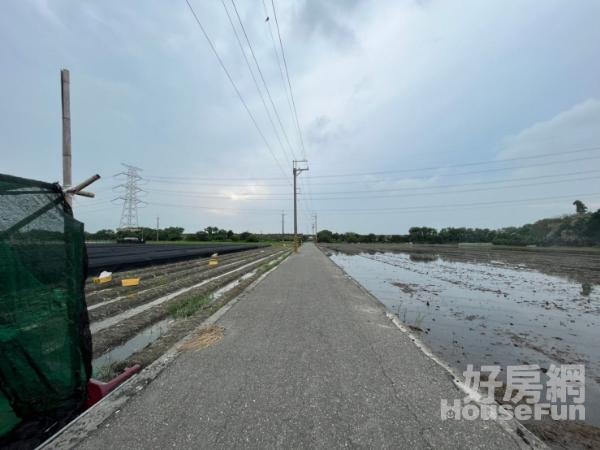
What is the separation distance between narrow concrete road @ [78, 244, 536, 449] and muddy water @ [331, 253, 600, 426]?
156cm

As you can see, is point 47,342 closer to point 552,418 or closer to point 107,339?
point 107,339

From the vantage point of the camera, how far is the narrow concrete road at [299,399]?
8.34 feet

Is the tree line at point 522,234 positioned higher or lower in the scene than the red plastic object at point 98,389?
higher

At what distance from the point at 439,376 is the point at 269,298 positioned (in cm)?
571

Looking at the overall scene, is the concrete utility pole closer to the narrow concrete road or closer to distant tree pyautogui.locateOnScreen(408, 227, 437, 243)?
the narrow concrete road

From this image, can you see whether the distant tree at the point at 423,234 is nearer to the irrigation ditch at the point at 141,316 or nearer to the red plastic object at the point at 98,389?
the irrigation ditch at the point at 141,316

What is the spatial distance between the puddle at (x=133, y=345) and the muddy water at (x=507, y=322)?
5291mm

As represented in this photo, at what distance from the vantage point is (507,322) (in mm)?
7512

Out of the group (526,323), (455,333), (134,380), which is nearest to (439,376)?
(455,333)

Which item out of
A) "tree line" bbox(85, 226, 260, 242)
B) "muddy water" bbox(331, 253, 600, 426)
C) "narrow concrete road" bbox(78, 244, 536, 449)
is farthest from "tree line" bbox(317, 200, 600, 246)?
"narrow concrete road" bbox(78, 244, 536, 449)

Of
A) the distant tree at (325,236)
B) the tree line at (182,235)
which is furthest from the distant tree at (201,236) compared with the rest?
the distant tree at (325,236)

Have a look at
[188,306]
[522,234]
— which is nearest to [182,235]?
[188,306]

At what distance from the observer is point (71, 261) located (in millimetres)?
3133

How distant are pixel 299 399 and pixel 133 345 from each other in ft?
11.8
